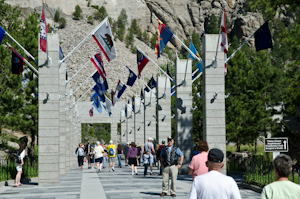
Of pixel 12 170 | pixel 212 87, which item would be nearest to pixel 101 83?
pixel 12 170

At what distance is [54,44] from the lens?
19.9m

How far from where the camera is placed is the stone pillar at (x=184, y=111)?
986 inches

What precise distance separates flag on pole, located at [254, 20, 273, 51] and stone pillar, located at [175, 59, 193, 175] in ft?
17.5

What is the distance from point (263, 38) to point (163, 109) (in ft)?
38.7

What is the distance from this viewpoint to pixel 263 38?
20344 mm

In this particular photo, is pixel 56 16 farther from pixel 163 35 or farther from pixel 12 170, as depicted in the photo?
pixel 12 170

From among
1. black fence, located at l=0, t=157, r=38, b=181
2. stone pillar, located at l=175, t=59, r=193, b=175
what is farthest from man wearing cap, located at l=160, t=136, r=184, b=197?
stone pillar, located at l=175, t=59, r=193, b=175

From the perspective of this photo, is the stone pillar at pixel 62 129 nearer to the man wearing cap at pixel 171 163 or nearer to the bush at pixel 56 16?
the man wearing cap at pixel 171 163

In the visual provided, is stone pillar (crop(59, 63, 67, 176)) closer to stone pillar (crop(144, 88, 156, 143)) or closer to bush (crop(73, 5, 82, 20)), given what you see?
stone pillar (crop(144, 88, 156, 143))

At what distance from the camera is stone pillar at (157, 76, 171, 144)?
1196 inches

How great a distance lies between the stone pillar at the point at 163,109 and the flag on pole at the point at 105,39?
10.8m

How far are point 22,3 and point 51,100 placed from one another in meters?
160

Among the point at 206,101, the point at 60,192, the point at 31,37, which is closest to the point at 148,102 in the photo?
the point at 31,37

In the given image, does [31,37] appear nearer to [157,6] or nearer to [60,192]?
[60,192]
